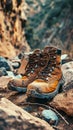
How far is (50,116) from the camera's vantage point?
2.93 meters

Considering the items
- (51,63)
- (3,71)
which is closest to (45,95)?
(51,63)

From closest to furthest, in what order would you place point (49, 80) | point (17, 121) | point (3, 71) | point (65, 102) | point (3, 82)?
point (17, 121) < point (65, 102) < point (49, 80) < point (3, 82) < point (3, 71)

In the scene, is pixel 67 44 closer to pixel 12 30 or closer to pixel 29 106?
pixel 12 30

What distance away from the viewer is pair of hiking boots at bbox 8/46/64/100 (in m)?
3.37

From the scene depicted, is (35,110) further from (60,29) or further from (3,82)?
(60,29)

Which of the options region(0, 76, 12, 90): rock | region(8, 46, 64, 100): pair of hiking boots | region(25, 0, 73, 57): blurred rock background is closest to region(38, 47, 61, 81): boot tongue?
region(8, 46, 64, 100): pair of hiking boots

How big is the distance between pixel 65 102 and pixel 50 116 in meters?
0.32

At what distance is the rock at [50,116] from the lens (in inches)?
113

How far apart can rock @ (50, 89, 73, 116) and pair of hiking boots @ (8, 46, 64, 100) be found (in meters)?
0.09

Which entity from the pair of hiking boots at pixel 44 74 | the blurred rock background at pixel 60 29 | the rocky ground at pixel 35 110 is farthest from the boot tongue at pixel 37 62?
the blurred rock background at pixel 60 29

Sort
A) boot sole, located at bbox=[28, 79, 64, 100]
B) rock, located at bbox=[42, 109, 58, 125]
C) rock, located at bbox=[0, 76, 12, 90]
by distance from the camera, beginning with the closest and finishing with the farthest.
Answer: rock, located at bbox=[42, 109, 58, 125], boot sole, located at bbox=[28, 79, 64, 100], rock, located at bbox=[0, 76, 12, 90]

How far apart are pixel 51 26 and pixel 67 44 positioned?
33.2ft

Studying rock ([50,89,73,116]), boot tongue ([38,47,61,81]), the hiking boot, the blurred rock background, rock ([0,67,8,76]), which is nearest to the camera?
rock ([50,89,73,116])

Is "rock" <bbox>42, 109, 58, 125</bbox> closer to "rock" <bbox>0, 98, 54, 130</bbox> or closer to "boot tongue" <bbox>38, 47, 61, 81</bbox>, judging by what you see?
"rock" <bbox>0, 98, 54, 130</bbox>
